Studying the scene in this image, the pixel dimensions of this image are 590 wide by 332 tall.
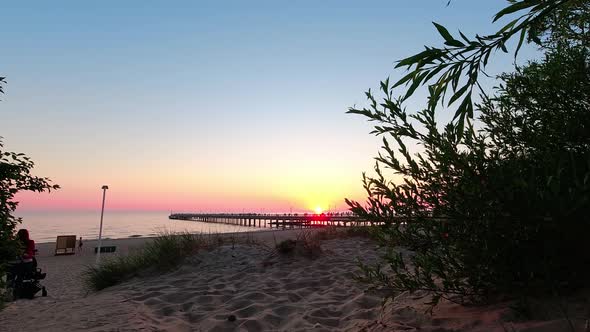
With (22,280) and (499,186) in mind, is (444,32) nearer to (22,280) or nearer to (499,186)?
(499,186)

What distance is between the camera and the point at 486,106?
3924 millimetres

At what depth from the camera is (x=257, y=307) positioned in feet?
17.7

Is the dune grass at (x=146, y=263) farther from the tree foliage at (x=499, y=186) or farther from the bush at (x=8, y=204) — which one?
the tree foliage at (x=499, y=186)

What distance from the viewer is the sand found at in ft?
11.4

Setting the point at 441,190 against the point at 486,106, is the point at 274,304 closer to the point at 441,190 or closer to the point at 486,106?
the point at 441,190

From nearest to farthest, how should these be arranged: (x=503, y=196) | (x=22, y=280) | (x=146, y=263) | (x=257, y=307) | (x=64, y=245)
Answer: (x=503, y=196) < (x=257, y=307) < (x=22, y=280) < (x=146, y=263) < (x=64, y=245)

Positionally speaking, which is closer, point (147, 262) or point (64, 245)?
point (147, 262)

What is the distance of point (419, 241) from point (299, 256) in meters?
5.66

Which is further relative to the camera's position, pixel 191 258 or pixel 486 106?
pixel 191 258

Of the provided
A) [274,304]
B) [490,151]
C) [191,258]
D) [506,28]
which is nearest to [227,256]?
[191,258]

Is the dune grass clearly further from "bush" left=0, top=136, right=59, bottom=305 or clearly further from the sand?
"bush" left=0, top=136, right=59, bottom=305

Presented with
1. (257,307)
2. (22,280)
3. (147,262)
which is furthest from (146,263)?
(257,307)

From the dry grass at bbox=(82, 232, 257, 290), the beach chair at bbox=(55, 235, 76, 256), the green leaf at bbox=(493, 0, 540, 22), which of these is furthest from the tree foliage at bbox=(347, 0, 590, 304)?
the beach chair at bbox=(55, 235, 76, 256)

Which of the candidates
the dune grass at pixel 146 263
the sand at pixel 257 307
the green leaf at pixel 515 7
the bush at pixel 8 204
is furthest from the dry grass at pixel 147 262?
the green leaf at pixel 515 7
